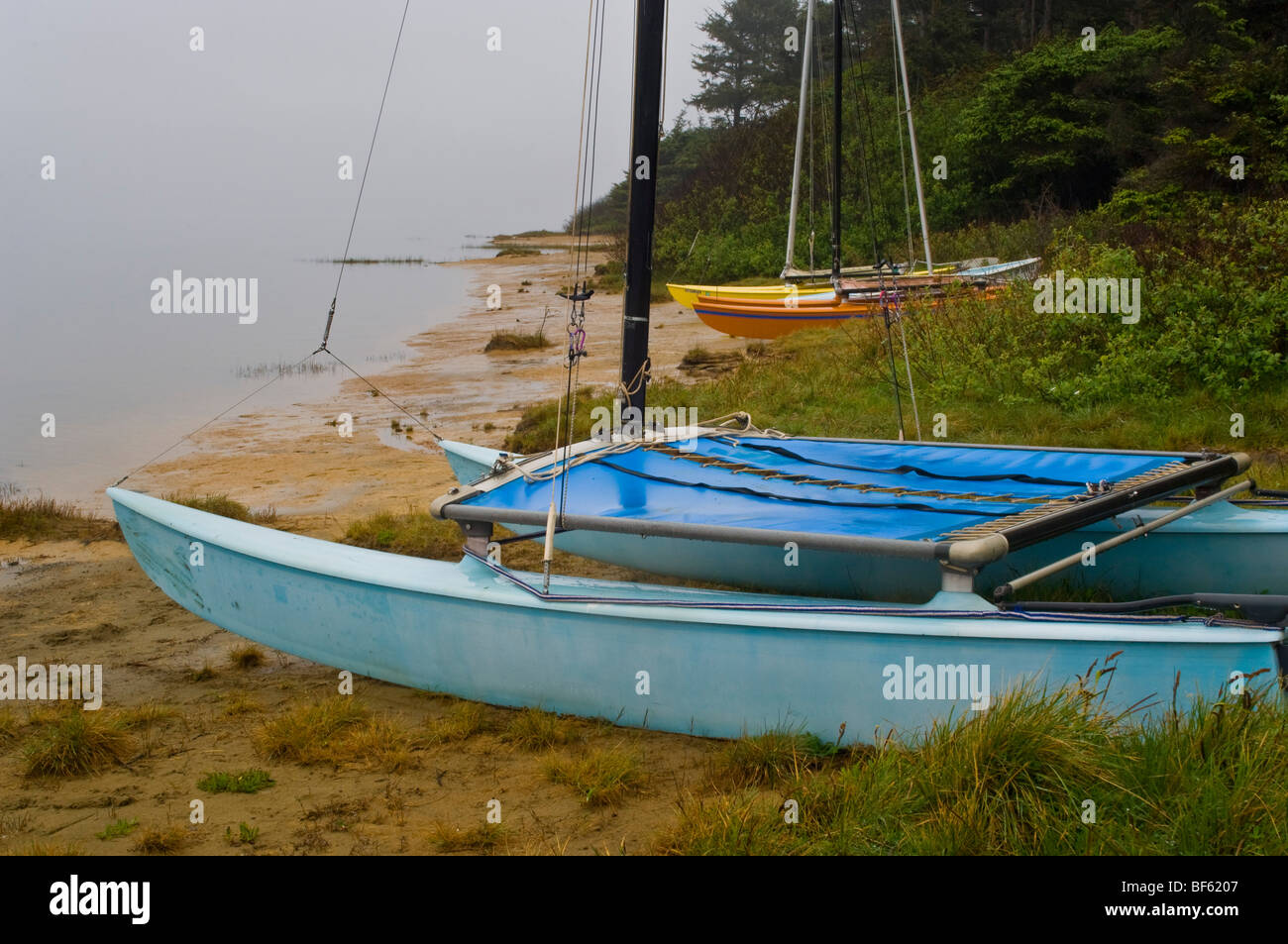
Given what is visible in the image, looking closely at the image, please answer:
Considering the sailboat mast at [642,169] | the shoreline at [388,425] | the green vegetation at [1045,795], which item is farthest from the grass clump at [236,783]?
the shoreline at [388,425]

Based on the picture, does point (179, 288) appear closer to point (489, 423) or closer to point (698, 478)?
point (489, 423)

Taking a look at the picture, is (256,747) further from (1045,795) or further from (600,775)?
(1045,795)

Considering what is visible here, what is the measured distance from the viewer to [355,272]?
1949 inches

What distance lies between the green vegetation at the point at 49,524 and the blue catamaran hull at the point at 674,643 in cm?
325

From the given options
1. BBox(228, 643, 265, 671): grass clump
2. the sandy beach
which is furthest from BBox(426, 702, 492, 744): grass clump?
BBox(228, 643, 265, 671): grass clump

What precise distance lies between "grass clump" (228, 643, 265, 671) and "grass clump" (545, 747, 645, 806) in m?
2.31

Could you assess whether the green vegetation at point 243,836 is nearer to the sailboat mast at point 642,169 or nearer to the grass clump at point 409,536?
the sailboat mast at point 642,169

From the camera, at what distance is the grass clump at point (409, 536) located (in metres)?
7.61

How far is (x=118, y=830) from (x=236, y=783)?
1.50ft

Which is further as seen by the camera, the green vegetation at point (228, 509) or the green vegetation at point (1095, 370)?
the green vegetation at point (228, 509)

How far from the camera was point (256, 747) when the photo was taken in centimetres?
460

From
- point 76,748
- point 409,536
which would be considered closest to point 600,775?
point 76,748

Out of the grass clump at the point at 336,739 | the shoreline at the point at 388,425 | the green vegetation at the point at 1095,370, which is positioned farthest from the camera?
the shoreline at the point at 388,425

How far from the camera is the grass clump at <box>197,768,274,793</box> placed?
13.8 feet
